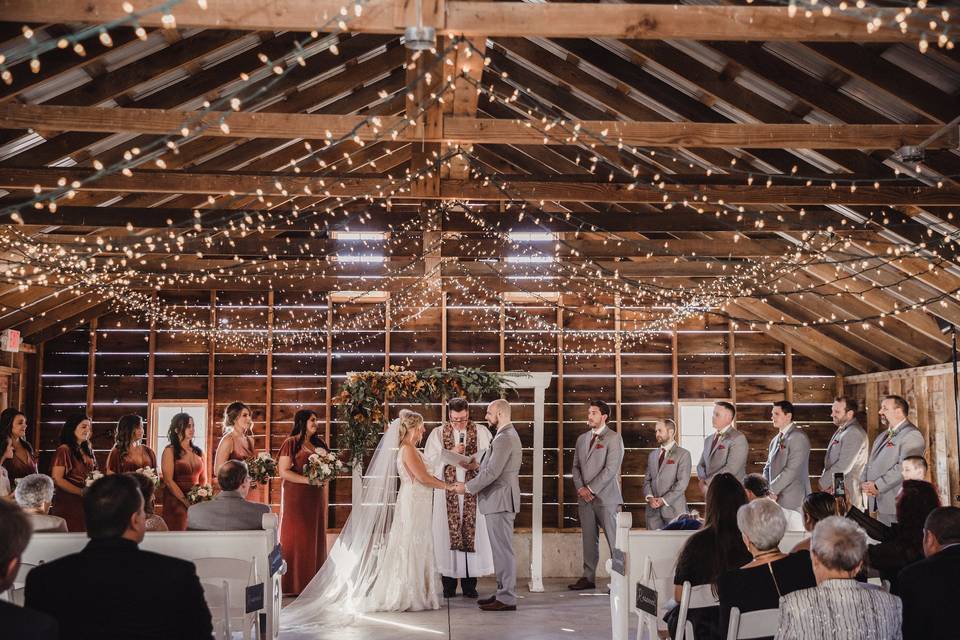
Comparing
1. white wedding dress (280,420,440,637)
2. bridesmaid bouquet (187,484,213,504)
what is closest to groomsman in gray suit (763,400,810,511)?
white wedding dress (280,420,440,637)

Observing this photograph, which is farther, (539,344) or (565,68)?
(539,344)

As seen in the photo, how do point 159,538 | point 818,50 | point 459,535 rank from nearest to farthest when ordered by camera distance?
point 159,538
point 818,50
point 459,535

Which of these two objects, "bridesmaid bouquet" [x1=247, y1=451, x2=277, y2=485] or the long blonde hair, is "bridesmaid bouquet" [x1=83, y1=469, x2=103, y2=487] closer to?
"bridesmaid bouquet" [x1=247, y1=451, x2=277, y2=485]

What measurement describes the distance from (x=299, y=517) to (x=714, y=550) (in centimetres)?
452

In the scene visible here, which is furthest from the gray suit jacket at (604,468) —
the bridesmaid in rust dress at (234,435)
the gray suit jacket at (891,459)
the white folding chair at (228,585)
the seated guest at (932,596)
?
the seated guest at (932,596)

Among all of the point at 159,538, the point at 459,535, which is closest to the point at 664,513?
the point at 459,535

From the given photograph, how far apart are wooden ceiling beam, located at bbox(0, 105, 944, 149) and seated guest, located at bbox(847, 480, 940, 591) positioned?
227 centimetres

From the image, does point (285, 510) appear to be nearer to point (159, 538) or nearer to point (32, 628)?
point (159, 538)

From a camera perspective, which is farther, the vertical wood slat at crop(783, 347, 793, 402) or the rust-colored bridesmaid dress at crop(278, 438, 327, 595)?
the vertical wood slat at crop(783, 347, 793, 402)

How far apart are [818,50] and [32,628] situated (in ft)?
17.0

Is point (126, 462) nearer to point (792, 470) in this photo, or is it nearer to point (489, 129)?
point (489, 129)

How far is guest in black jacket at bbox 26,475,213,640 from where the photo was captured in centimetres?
250

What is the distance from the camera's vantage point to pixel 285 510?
773 cm

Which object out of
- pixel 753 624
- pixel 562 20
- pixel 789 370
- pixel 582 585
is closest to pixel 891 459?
pixel 582 585
